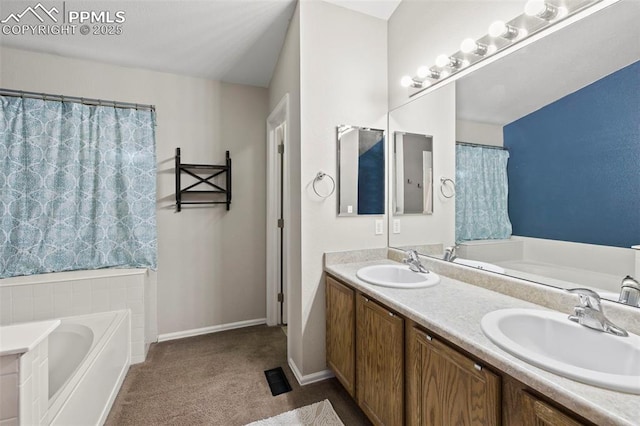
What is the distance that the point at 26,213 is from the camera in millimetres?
2162

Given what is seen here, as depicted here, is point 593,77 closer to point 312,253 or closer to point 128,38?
point 312,253

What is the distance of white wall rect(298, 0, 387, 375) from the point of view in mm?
1949

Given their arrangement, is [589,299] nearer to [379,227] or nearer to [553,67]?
[553,67]

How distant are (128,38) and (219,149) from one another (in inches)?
43.5

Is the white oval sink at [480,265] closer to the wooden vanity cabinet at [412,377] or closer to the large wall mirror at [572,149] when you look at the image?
the large wall mirror at [572,149]

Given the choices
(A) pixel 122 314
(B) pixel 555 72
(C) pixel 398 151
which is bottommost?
(A) pixel 122 314

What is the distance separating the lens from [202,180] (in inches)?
107

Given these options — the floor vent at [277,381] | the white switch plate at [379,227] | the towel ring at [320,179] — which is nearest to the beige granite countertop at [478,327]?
the white switch plate at [379,227]

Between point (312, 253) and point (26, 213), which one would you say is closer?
point (312, 253)

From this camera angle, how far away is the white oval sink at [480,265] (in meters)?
1.45

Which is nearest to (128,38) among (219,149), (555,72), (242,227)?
(219,149)

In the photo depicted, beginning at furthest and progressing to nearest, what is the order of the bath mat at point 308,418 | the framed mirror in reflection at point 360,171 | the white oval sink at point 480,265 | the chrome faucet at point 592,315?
the framed mirror in reflection at point 360,171 < the bath mat at point 308,418 < the white oval sink at point 480,265 < the chrome faucet at point 592,315

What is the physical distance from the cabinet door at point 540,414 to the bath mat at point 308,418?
1.17m

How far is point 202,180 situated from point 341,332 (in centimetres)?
197
